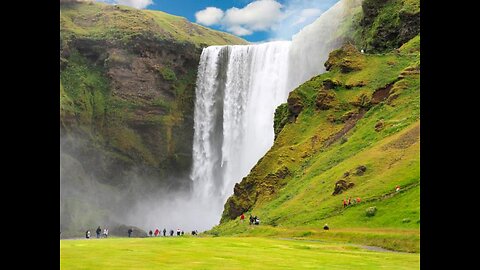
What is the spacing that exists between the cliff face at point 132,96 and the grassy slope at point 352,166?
63669 millimetres

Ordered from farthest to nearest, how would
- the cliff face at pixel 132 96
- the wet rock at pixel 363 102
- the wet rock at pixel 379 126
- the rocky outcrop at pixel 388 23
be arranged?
1. the cliff face at pixel 132 96
2. the rocky outcrop at pixel 388 23
3. the wet rock at pixel 363 102
4. the wet rock at pixel 379 126

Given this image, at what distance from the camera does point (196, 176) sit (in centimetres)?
14762

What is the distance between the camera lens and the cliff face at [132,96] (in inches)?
6029

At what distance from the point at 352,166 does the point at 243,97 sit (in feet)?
218

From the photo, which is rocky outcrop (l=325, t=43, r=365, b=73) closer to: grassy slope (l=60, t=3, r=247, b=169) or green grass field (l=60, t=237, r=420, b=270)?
green grass field (l=60, t=237, r=420, b=270)

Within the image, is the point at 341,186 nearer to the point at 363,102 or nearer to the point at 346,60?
the point at 363,102

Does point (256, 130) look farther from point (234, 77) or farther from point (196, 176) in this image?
point (196, 176)

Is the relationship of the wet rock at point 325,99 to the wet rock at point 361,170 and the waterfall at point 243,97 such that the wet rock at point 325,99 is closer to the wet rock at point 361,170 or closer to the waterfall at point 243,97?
the wet rock at point 361,170

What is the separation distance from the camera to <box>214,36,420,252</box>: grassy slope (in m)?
55.7

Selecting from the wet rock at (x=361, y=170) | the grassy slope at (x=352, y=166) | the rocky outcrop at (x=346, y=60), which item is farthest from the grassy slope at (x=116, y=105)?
the wet rock at (x=361, y=170)

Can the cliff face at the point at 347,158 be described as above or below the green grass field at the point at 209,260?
above

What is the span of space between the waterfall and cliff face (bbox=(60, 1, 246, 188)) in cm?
Answer: 815

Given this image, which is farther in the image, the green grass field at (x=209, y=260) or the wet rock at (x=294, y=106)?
the wet rock at (x=294, y=106)
